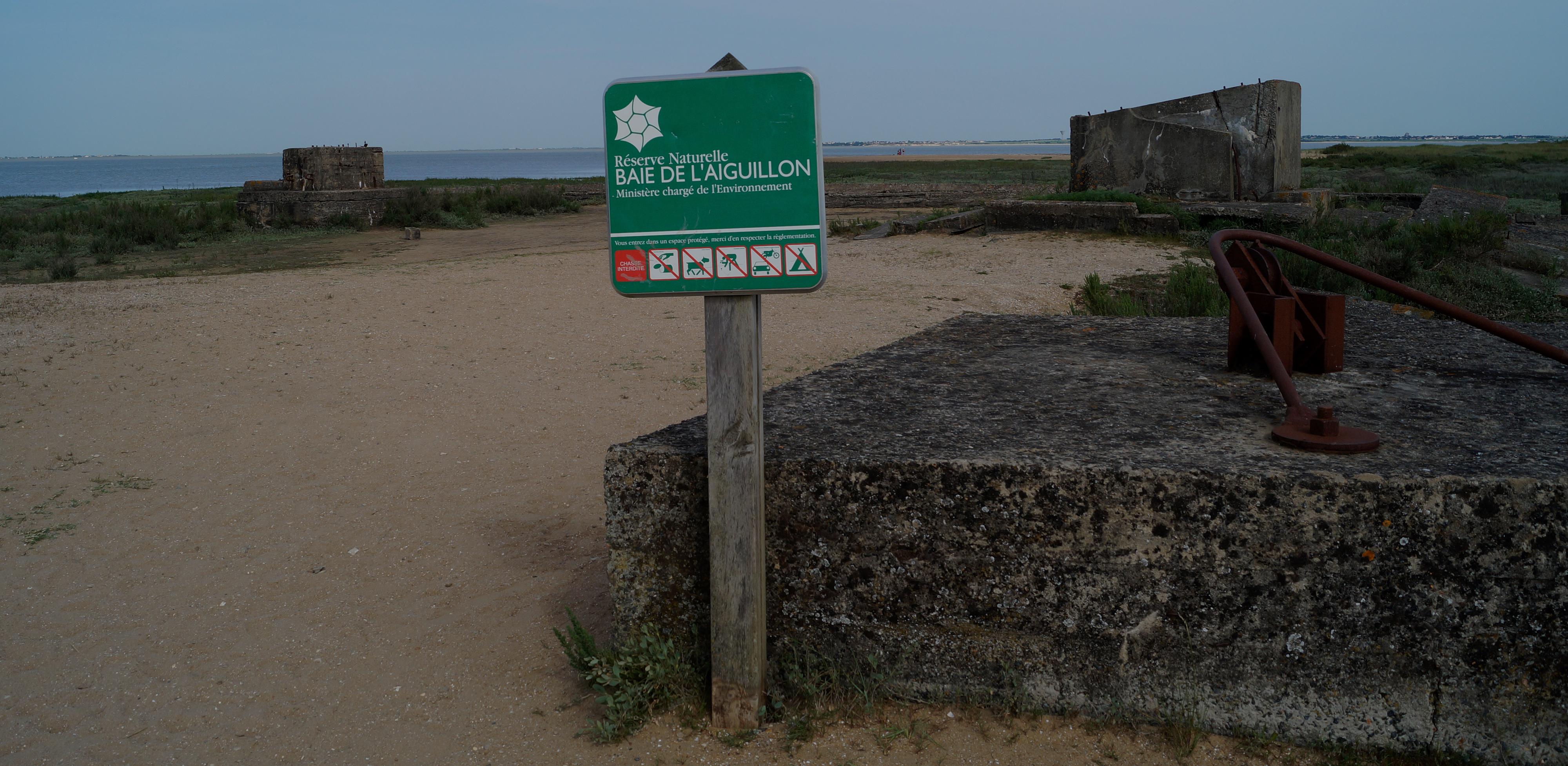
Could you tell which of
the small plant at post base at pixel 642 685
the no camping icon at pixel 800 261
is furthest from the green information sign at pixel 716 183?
the small plant at post base at pixel 642 685

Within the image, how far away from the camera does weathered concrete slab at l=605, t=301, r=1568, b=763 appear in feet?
6.81

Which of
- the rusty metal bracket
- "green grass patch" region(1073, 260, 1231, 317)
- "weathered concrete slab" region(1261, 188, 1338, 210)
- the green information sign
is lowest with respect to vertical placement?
"green grass patch" region(1073, 260, 1231, 317)

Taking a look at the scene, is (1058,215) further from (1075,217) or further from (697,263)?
(697,263)

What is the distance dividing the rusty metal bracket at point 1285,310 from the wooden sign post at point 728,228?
1289 mm

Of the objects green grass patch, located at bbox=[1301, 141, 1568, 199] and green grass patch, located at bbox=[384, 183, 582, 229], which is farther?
green grass patch, located at bbox=[1301, 141, 1568, 199]

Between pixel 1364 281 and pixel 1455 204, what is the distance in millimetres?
13018

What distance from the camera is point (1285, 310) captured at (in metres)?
3.04

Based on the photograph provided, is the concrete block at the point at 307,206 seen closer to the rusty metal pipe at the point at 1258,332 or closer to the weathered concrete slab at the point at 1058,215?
the weathered concrete slab at the point at 1058,215

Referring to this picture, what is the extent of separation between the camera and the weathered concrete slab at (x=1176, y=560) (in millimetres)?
2074

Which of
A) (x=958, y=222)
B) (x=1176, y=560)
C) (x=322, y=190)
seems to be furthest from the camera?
(x=322, y=190)

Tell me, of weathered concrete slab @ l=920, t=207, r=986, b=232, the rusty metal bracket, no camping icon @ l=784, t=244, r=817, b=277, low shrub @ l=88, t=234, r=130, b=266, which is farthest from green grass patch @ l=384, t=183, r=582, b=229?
no camping icon @ l=784, t=244, r=817, b=277

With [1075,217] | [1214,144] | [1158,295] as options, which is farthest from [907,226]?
[1158,295]

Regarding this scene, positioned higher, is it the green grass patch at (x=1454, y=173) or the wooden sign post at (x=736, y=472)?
A: the green grass patch at (x=1454, y=173)

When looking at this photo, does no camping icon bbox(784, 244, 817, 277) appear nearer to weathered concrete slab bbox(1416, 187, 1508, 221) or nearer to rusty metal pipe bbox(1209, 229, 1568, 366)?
rusty metal pipe bbox(1209, 229, 1568, 366)
